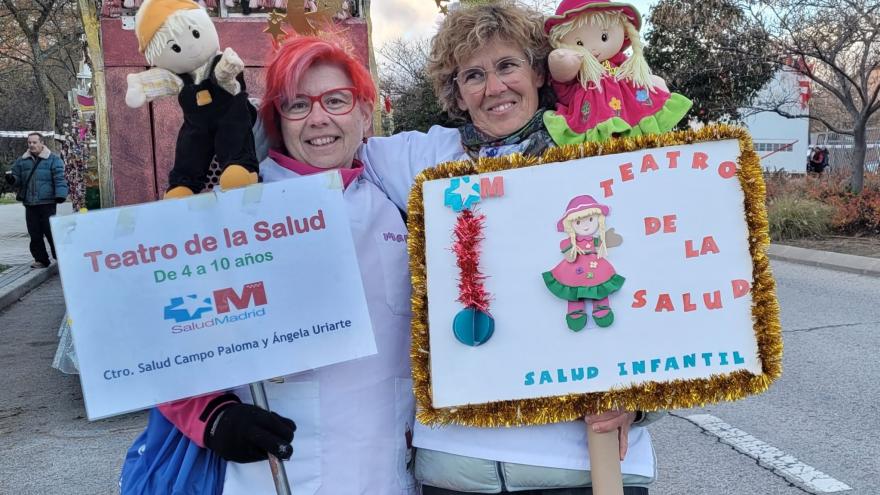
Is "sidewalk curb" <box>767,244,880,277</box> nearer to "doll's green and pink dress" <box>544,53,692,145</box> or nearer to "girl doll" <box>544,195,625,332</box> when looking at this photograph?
"doll's green and pink dress" <box>544,53,692,145</box>

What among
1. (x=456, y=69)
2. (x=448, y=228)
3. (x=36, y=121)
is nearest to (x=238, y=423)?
(x=448, y=228)

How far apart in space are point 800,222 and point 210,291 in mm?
12489

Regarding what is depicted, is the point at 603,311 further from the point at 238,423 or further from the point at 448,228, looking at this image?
the point at 238,423

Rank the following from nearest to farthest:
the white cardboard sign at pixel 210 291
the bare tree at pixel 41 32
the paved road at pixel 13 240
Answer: the white cardboard sign at pixel 210 291 → the paved road at pixel 13 240 → the bare tree at pixel 41 32

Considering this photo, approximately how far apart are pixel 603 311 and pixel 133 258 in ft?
Answer: 3.36

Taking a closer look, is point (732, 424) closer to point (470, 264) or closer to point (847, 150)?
point (470, 264)

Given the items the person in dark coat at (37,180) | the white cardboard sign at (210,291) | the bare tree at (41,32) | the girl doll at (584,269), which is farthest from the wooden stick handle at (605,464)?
the bare tree at (41,32)

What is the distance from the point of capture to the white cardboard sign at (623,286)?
1688mm

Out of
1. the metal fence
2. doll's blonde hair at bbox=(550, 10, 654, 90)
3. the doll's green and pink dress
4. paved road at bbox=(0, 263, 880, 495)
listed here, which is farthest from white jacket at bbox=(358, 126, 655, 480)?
the metal fence

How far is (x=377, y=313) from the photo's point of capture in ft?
6.03

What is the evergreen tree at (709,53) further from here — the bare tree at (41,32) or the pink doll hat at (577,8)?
the bare tree at (41,32)

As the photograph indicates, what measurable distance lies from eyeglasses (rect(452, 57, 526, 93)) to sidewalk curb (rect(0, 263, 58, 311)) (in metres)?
9.03

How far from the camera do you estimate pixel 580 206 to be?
5.57 ft

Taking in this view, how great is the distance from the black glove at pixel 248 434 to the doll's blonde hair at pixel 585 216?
30.0 inches
